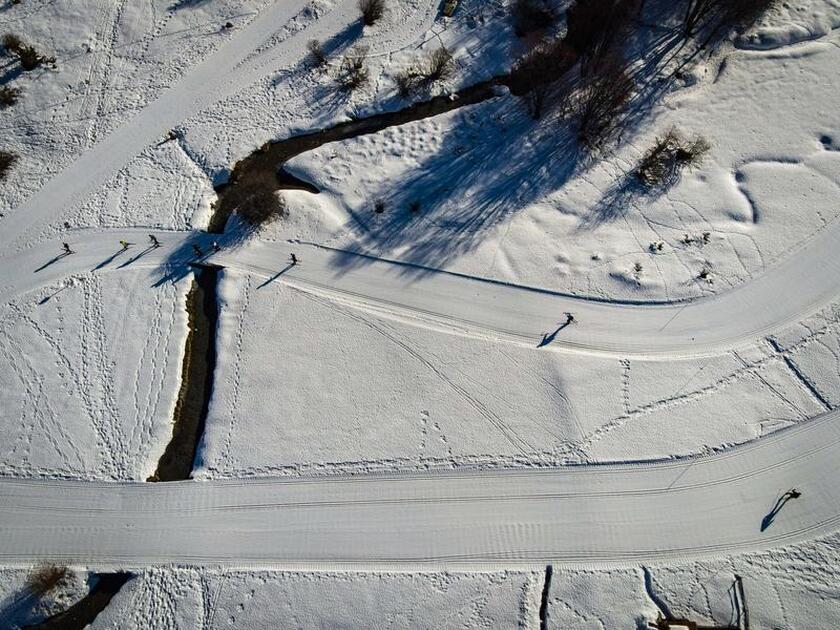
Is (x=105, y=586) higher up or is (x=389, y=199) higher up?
(x=389, y=199)

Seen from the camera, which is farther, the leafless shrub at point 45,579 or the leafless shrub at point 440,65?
the leafless shrub at point 440,65

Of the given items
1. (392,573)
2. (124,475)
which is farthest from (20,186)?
(392,573)

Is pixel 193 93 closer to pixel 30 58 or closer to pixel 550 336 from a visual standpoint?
pixel 30 58

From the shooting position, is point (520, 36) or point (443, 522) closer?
point (443, 522)

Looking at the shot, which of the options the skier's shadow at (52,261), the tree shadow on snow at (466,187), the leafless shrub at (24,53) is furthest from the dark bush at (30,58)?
the tree shadow on snow at (466,187)

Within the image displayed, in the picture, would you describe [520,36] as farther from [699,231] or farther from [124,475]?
[124,475]

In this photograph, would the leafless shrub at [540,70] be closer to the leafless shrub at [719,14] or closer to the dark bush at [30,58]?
the leafless shrub at [719,14]
